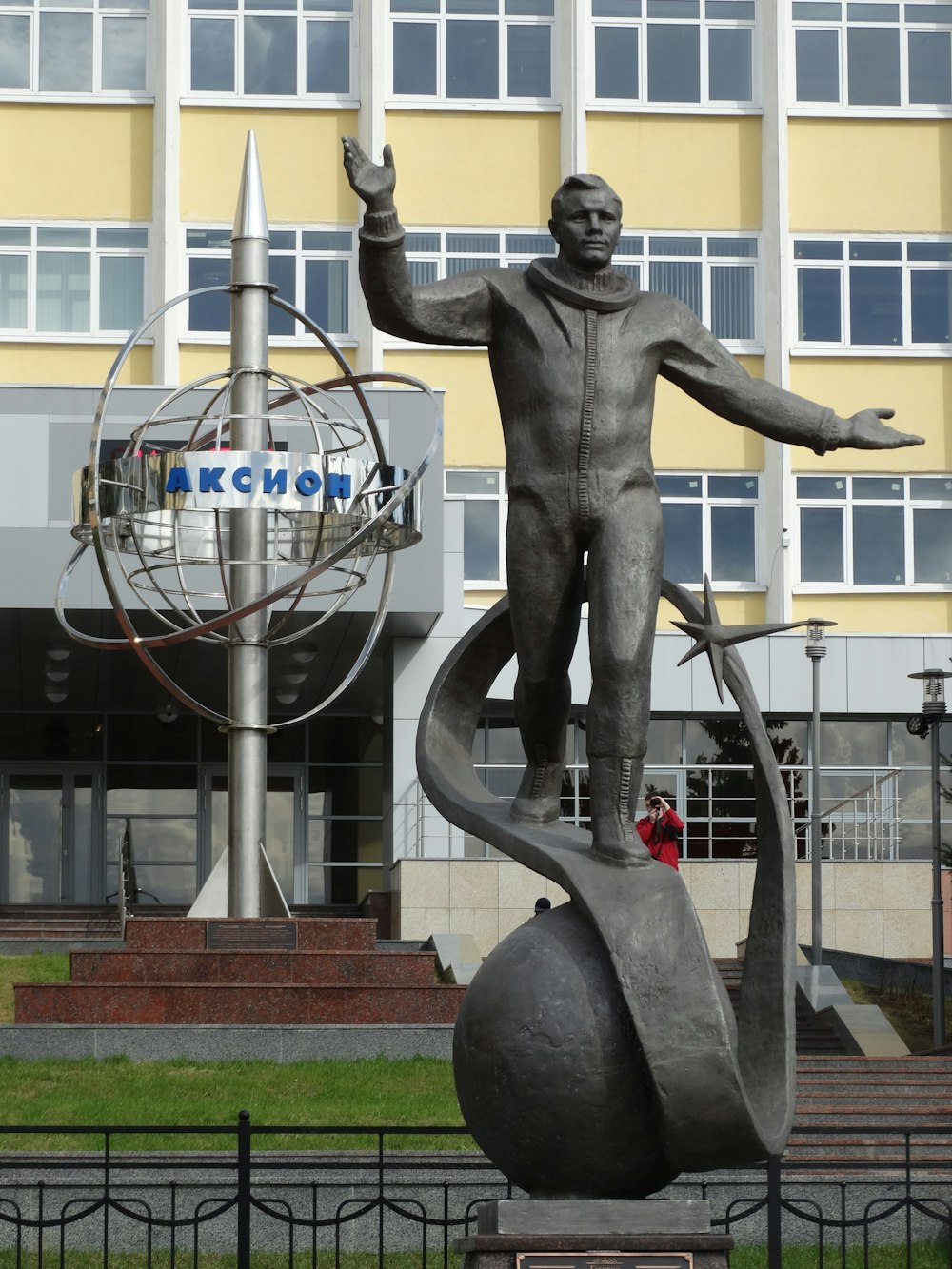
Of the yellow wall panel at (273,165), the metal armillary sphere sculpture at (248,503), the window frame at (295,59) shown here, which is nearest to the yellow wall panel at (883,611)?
the yellow wall panel at (273,165)

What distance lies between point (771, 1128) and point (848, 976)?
15.9 metres

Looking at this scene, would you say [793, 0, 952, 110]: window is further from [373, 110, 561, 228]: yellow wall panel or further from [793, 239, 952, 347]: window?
[373, 110, 561, 228]: yellow wall panel

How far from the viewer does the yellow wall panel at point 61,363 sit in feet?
104

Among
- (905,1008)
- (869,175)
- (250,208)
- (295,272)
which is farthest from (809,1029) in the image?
(869,175)

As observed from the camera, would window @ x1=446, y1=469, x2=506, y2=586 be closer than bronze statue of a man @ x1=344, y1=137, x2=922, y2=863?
No

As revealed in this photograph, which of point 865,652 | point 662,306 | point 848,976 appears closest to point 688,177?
point 865,652

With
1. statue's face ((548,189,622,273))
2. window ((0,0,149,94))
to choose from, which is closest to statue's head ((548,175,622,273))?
statue's face ((548,189,622,273))

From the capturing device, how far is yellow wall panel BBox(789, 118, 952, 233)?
3241cm

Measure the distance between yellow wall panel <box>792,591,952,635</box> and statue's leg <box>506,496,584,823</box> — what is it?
2454 centimetres

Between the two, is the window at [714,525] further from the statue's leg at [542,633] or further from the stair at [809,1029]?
the statue's leg at [542,633]

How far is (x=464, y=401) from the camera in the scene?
31281mm

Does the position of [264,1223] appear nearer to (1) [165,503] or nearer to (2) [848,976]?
(1) [165,503]

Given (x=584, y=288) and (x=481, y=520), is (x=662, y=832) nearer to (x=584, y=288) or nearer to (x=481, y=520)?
(x=584, y=288)

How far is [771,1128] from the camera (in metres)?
6.78
